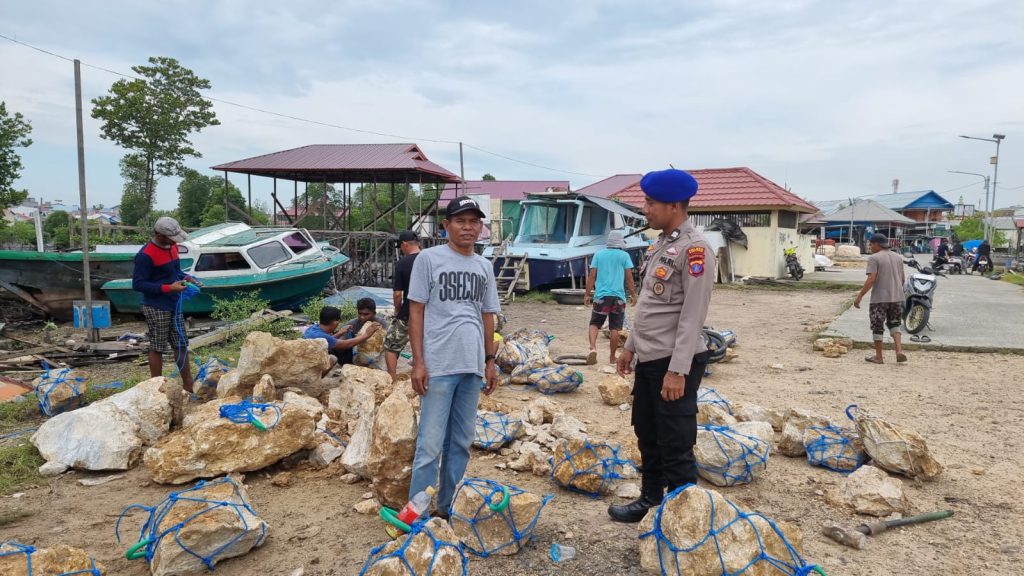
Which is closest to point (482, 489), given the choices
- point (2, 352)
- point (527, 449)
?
point (527, 449)

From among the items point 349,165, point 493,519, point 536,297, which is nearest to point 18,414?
point 493,519

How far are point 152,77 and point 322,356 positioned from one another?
21.7 m

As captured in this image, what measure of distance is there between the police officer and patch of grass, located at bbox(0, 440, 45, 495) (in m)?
3.65

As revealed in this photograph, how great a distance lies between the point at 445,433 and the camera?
2.96 m

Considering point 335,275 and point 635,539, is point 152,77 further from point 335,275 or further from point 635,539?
point 635,539

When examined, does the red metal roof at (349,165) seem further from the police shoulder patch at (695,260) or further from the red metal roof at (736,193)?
the police shoulder patch at (695,260)

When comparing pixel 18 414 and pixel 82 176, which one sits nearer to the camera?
pixel 18 414

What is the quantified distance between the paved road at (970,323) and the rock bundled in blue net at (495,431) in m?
5.98

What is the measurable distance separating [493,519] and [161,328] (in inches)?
144

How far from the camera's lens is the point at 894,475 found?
3.69 m

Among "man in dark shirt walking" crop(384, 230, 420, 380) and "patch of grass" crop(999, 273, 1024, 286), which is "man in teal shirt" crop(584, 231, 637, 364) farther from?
"patch of grass" crop(999, 273, 1024, 286)

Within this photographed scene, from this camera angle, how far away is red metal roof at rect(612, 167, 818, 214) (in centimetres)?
1847

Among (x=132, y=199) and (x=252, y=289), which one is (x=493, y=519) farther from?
(x=132, y=199)

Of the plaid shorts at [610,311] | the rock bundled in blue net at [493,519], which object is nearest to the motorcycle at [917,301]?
the plaid shorts at [610,311]
